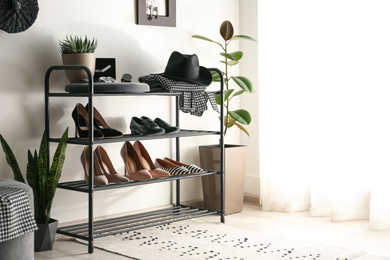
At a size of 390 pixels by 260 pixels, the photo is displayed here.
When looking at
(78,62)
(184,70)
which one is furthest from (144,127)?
(78,62)

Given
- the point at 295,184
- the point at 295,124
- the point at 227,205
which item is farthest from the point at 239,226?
the point at 295,124

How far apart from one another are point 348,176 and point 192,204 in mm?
1115

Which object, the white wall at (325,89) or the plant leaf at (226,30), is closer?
the white wall at (325,89)

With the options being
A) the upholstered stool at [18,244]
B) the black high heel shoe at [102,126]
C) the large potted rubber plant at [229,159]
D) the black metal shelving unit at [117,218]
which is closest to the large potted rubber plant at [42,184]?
the black metal shelving unit at [117,218]

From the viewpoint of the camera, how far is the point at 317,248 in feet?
9.82

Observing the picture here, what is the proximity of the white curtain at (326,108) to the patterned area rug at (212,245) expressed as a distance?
63cm

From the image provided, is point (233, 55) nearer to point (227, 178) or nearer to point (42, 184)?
point (227, 178)

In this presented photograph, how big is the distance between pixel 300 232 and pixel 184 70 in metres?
1.18

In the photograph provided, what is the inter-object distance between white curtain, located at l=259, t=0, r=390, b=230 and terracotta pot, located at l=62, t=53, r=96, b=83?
1.38 metres

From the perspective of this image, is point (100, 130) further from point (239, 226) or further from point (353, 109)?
Answer: point (353, 109)

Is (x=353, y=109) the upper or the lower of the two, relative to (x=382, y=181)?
upper

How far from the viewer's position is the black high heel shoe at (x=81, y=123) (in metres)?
3.09

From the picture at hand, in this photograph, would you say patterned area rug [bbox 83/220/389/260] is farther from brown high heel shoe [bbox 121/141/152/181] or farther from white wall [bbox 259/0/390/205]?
white wall [bbox 259/0/390/205]

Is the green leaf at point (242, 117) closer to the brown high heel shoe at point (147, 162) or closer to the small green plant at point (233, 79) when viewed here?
the small green plant at point (233, 79)
